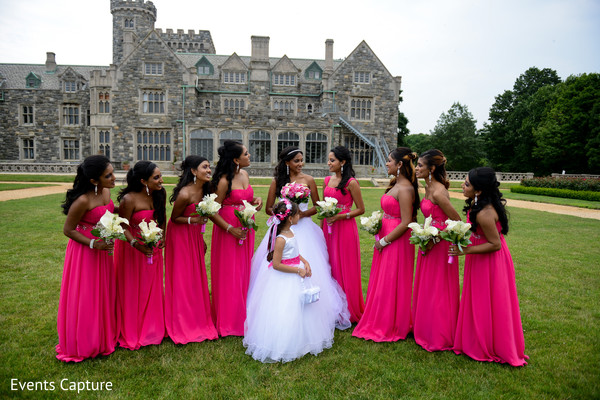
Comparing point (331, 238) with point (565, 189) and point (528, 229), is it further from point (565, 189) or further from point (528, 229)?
point (565, 189)

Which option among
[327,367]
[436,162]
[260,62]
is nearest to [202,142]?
[260,62]

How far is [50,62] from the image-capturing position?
42.3m

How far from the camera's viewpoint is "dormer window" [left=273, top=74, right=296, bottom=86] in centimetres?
3741

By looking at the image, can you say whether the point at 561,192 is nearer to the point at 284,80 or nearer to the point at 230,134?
the point at 230,134

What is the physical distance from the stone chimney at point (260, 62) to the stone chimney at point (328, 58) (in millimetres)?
5605

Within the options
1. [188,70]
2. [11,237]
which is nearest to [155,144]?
[188,70]

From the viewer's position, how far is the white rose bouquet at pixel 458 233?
3957 mm

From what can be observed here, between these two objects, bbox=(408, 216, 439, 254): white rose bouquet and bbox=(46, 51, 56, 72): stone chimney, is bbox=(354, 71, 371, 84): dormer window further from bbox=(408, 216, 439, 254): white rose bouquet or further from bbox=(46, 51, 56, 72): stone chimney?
bbox=(408, 216, 439, 254): white rose bouquet

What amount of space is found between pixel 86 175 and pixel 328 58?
1411 inches

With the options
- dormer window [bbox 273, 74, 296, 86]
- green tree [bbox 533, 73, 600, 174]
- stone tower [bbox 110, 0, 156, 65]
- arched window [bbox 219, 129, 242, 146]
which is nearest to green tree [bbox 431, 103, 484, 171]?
green tree [bbox 533, 73, 600, 174]

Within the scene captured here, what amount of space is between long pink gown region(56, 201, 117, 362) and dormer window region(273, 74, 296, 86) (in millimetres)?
35308

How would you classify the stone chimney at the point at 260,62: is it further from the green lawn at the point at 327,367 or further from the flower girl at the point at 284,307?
the flower girl at the point at 284,307

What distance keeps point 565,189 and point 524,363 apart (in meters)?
26.7

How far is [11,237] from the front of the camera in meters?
9.76
